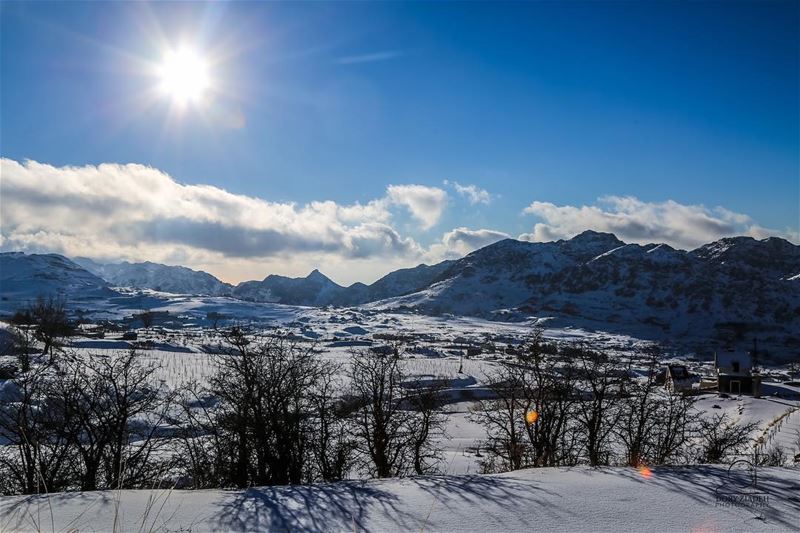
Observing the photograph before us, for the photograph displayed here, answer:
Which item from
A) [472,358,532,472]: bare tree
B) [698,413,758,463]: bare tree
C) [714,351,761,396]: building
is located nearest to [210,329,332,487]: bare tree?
[472,358,532,472]: bare tree

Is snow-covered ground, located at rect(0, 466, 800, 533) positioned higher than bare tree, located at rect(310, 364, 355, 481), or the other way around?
snow-covered ground, located at rect(0, 466, 800, 533)

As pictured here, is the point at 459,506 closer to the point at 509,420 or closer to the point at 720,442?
the point at 509,420

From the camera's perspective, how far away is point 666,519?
4.30m

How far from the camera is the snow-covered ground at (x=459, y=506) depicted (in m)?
4.22

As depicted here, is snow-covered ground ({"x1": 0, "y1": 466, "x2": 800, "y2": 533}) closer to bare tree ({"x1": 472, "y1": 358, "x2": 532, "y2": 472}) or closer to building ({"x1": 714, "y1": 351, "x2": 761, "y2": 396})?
bare tree ({"x1": 472, "y1": 358, "x2": 532, "y2": 472})

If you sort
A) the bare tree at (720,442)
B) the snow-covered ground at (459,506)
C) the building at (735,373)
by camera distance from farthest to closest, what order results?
the building at (735,373), the bare tree at (720,442), the snow-covered ground at (459,506)

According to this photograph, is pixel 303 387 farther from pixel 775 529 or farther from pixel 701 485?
pixel 775 529

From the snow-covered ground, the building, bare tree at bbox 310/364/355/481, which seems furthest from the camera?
the building

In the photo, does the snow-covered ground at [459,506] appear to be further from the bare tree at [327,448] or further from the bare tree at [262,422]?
the bare tree at [327,448]

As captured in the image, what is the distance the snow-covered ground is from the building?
→ 73.2m

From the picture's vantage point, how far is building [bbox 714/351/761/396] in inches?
2547

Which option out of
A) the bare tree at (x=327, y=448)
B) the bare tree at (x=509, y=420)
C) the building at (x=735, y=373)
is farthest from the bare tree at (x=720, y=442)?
the building at (x=735, y=373)

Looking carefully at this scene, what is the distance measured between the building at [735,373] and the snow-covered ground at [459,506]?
2883 inches

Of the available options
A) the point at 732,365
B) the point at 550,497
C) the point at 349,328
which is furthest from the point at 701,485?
the point at 349,328
